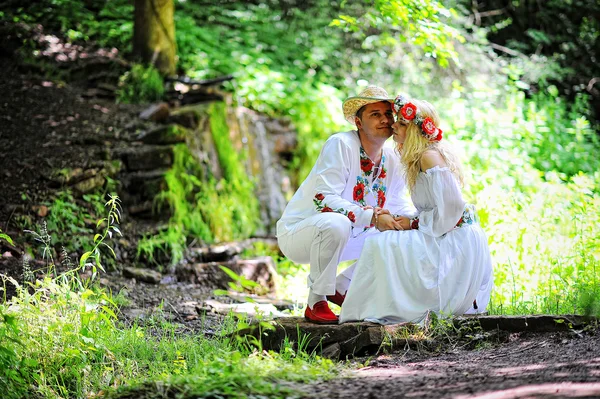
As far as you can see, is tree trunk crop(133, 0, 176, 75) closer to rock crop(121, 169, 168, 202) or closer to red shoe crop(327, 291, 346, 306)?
rock crop(121, 169, 168, 202)

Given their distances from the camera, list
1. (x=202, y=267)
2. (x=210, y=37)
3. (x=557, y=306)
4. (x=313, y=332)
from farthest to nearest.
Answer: (x=210, y=37), (x=202, y=267), (x=557, y=306), (x=313, y=332)

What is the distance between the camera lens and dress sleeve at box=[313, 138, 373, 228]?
14.2 ft

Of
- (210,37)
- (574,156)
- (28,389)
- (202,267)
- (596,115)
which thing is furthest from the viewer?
(596,115)

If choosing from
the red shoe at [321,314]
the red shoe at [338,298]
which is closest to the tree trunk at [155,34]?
the red shoe at [338,298]

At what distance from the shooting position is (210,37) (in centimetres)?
1118

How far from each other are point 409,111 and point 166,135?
442cm

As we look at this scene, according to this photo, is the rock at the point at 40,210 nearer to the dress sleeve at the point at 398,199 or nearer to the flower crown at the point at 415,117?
the dress sleeve at the point at 398,199

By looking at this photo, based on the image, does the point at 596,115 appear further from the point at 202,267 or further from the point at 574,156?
the point at 202,267

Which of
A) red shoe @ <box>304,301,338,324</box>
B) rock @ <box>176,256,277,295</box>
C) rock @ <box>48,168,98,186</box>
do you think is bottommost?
rock @ <box>176,256,277,295</box>

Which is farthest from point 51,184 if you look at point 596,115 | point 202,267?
point 596,115

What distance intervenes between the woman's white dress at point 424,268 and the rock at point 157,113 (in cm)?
515

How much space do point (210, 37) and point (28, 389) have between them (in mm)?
8264

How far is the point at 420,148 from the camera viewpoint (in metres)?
4.38

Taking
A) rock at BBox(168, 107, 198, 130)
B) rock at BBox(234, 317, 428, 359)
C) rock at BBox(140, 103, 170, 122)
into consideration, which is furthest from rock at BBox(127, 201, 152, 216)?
rock at BBox(234, 317, 428, 359)
